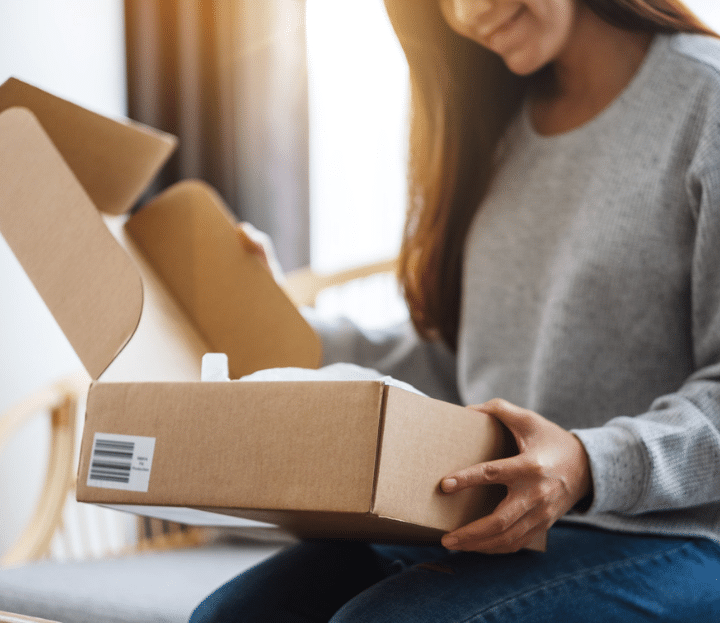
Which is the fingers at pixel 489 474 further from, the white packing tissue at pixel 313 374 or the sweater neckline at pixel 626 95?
the sweater neckline at pixel 626 95

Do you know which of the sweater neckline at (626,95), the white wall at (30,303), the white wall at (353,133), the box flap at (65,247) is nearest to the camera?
A: the box flap at (65,247)

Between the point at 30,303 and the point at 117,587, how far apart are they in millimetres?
762

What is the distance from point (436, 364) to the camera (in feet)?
3.43

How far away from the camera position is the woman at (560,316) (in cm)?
57

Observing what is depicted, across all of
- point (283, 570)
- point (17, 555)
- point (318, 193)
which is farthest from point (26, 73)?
point (283, 570)

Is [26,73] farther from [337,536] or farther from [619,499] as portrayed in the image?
[619,499]

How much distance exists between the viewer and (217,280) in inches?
32.2

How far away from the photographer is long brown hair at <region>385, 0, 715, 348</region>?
3.16 ft

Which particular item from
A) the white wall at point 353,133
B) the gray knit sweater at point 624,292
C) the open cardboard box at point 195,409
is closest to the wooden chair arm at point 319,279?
the white wall at point 353,133

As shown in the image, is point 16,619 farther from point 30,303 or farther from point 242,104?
point 242,104

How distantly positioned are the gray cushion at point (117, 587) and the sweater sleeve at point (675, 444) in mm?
460

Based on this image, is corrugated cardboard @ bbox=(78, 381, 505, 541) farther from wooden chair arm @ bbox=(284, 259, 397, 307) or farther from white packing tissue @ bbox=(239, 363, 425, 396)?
wooden chair arm @ bbox=(284, 259, 397, 307)

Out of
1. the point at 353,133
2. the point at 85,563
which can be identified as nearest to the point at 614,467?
the point at 85,563

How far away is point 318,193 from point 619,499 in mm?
1373
